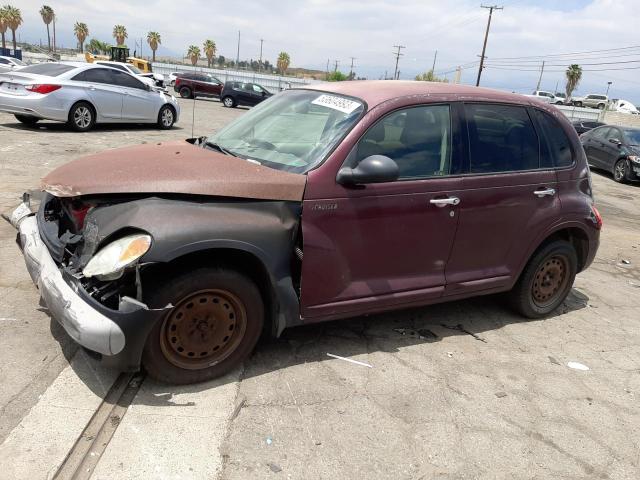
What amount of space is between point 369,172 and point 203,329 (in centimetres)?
137

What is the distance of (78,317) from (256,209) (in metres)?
1.12

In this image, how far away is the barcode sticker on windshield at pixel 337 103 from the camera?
11.9 ft

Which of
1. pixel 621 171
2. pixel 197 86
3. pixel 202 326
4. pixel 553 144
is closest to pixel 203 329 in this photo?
pixel 202 326

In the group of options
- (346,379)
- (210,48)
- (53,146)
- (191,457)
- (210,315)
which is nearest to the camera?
(191,457)

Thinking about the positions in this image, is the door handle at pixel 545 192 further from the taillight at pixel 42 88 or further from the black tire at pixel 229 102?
the black tire at pixel 229 102

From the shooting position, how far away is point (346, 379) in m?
3.42

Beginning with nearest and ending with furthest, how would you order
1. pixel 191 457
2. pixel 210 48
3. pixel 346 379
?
1. pixel 191 457
2. pixel 346 379
3. pixel 210 48

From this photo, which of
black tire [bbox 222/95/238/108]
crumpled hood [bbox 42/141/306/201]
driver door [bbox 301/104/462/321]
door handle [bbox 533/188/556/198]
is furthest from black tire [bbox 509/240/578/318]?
black tire [bbox 222/95/238/108]

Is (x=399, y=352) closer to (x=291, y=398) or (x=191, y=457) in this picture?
(x=291, y=398)

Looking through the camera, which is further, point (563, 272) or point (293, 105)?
point (563, 272)

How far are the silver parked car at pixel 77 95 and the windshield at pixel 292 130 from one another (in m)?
8.79

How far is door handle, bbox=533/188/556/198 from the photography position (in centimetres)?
424

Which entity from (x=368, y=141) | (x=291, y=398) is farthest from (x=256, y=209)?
(x=291, y=398)

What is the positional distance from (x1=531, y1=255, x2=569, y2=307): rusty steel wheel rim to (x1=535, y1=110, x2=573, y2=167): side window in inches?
32.7
